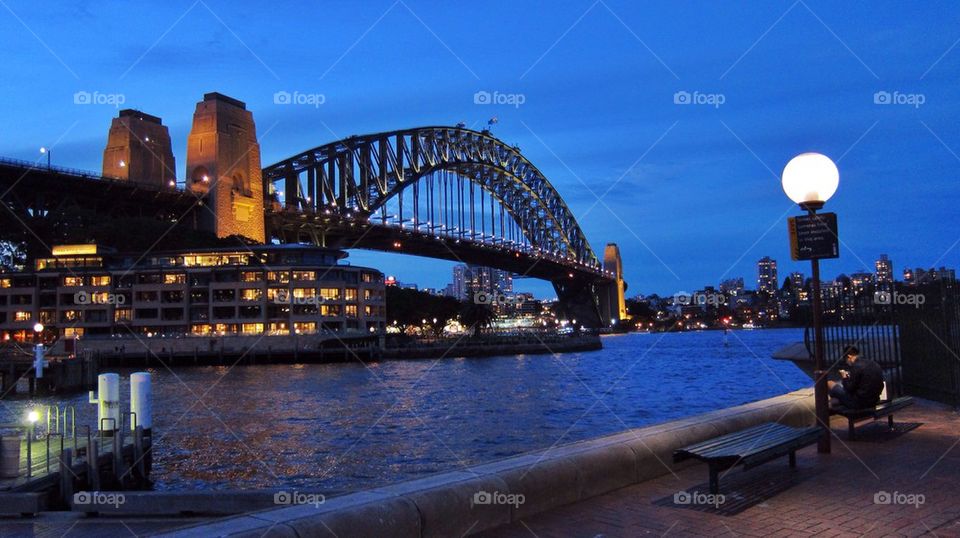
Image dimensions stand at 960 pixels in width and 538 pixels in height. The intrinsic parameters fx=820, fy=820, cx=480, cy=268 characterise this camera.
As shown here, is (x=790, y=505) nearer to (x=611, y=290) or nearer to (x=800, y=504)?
(x=800, y=504)

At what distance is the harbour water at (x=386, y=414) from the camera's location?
17297mm

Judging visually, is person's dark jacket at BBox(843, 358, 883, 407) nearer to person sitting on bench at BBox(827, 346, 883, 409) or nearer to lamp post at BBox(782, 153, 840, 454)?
person sitting on bench at BBox(827, 346, 883, 409)

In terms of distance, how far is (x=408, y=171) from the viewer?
10200cm

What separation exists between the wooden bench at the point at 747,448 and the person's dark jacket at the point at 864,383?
5.24 ft

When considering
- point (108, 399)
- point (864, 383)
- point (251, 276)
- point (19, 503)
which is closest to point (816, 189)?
point (864, 383)

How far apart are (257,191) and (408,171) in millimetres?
23367

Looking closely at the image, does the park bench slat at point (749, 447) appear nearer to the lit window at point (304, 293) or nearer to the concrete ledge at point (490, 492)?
the concrete ledge at point (490, 492)

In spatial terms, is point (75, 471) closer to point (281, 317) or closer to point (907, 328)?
point (907, 328)

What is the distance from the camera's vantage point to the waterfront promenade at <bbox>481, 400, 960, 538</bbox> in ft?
15.3

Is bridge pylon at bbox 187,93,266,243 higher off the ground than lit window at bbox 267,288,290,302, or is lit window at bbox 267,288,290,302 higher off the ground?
bridge pylon at bbox 187,93,266,243

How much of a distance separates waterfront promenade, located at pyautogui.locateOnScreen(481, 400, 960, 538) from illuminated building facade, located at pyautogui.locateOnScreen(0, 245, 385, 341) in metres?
66.8

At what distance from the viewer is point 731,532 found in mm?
4605

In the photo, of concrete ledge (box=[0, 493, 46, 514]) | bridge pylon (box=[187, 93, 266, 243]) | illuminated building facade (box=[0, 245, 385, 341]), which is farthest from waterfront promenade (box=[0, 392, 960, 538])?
bridge pylon (box=[187, 93, 266, 243])

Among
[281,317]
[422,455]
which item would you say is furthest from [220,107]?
[422,455]
